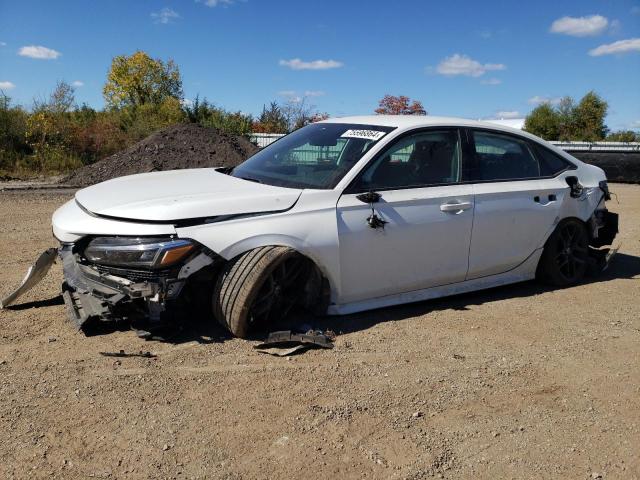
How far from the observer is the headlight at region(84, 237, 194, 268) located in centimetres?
381

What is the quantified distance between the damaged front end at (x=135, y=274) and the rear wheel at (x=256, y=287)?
186mm

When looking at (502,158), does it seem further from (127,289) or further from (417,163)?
(127,289)

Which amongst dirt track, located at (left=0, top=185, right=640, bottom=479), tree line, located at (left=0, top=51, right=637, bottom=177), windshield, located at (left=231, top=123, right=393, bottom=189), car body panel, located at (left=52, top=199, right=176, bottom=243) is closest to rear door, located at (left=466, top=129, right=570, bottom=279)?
dirt track, located at (left=0, top=185, right=640, bottom=479)

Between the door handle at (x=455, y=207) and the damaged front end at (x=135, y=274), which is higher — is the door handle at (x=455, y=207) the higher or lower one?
the higher one

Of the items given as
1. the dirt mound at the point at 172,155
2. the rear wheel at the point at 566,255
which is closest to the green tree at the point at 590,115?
→ the dirt mound at the point at 172,155

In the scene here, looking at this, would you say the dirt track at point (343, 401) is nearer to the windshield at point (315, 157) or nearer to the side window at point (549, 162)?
the windshield at point (315, 157)

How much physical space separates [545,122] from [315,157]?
52.9 metres

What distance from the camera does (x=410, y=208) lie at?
4.68 m

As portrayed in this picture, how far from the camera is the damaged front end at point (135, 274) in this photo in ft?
12.5

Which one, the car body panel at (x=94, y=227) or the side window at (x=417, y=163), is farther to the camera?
the side window at (x=417, y=163)

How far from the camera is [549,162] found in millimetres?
5770

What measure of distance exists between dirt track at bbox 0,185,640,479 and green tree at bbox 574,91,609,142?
166 ft

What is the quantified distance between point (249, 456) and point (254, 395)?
62 centimetres

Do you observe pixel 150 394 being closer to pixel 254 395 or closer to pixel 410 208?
pixel 254 395
